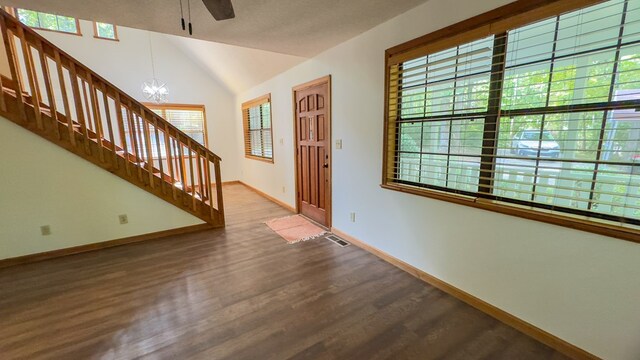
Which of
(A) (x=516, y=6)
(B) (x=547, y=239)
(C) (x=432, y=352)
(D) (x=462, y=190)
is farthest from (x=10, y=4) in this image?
(B) (x=547, y=239)

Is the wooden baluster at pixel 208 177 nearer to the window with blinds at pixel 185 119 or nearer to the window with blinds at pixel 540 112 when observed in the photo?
the window with blinds at pixel 540 112

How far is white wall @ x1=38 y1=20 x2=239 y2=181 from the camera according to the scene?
5293 mm

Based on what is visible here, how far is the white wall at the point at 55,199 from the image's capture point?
2.67m

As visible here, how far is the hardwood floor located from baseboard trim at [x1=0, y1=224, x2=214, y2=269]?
117 mm

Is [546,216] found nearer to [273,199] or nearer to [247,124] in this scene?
[273,199]

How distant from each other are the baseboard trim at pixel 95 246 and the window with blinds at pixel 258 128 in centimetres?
222

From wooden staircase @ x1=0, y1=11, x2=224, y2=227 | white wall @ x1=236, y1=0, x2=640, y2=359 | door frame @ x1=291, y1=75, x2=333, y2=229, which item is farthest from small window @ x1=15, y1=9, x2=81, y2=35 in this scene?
white wall @ x1=236, y1=0, x2=640, y2=359

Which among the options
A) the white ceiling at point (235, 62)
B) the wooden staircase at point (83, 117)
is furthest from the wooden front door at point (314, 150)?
the wooden staircase at point (83, 117)

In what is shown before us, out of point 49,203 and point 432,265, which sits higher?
point 49,203

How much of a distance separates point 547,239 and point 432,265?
91 cm

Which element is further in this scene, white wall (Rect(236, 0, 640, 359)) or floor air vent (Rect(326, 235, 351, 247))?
floor air vent (Rect(326, 235, 351, 247))

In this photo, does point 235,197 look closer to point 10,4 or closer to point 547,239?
point 10,4

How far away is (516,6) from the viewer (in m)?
1.63

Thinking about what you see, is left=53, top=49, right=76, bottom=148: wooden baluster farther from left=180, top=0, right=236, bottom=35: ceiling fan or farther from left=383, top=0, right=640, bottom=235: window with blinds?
left=383, top=0, right=640, bottom=235: window with blinds
